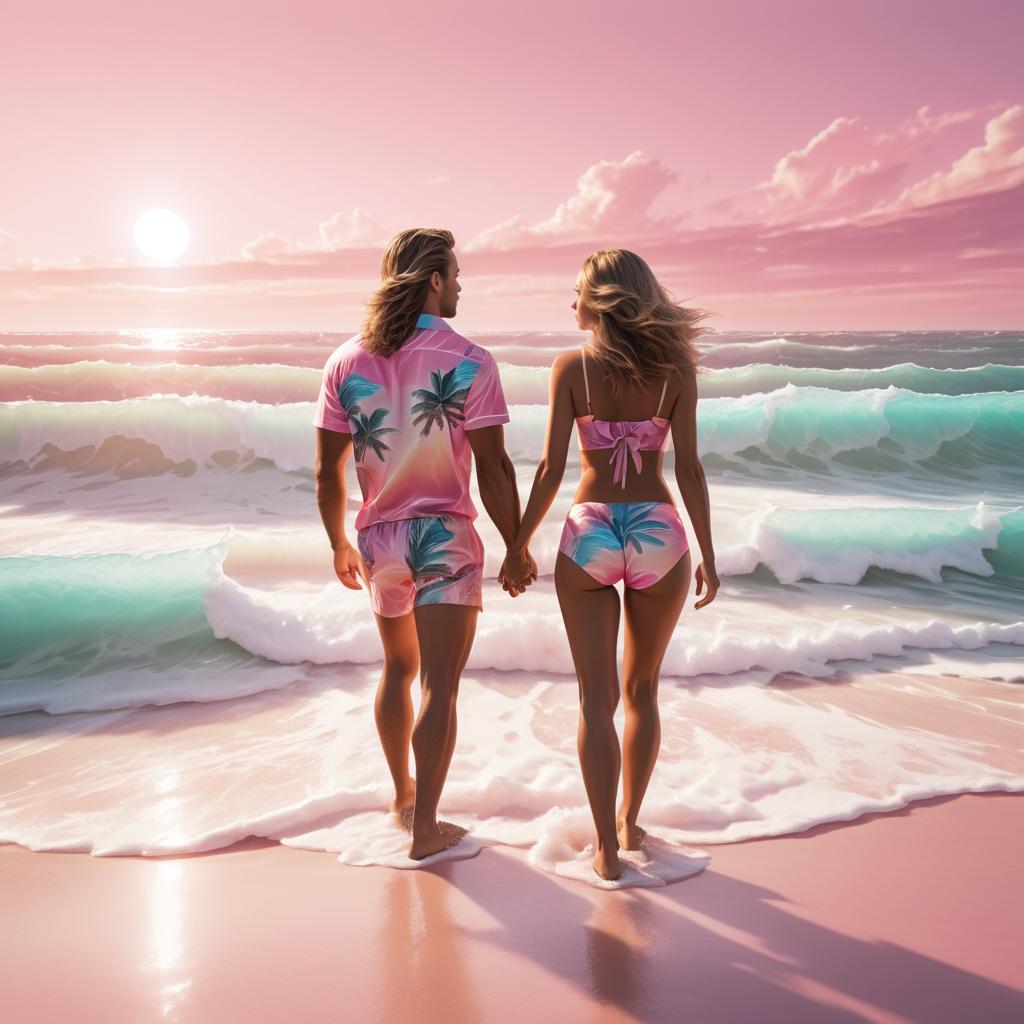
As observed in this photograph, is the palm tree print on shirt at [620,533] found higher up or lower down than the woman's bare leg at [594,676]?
higher up

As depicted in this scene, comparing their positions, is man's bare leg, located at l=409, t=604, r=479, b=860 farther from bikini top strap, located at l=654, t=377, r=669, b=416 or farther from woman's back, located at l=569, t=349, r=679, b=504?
bikini top strap, located at l=654, t=377, r=669, b=416

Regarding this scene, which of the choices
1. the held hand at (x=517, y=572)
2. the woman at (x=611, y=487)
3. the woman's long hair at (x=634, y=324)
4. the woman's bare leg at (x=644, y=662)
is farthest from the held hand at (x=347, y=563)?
the woman's long hair at (x=634, y=324)

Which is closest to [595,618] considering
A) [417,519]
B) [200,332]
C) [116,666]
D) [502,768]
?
[417,519]

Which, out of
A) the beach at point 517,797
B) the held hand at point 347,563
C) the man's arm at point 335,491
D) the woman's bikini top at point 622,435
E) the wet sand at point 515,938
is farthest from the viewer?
the held hand at point 347,563

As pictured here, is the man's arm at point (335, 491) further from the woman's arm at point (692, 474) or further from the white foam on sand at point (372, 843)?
the woman's arm at point (692, 474)

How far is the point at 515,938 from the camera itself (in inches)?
108

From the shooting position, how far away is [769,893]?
120 inches

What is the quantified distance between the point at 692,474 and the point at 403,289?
1.20 m

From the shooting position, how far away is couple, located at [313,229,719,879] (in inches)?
115

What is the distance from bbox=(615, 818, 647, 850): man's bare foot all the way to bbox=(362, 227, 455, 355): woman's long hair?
1.96 metres

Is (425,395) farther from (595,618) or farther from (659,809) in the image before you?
(659,809)

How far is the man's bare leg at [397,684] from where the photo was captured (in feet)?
10.5

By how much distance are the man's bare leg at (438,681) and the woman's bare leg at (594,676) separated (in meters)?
0.39

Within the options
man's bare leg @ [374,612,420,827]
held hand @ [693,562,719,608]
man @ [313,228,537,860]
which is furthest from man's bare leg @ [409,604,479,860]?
held hand @ [693,562,719,608]
